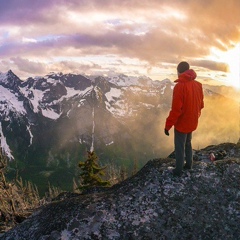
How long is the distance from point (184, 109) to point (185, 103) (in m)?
0.32

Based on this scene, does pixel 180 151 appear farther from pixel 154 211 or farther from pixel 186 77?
pixel 186 77

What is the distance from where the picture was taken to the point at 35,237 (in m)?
12.0

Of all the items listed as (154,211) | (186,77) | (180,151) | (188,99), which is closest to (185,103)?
(188,99)

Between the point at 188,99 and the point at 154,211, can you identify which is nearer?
the point at 154,211

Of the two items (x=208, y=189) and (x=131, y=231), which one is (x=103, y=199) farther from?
(x=208, y=189)

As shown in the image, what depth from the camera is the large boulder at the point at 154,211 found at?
38.3 ft

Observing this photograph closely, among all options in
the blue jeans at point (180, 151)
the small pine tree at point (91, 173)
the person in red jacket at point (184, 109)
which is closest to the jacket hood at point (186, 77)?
the person in red jacket at point (184, 109)

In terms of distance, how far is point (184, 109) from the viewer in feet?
45.7

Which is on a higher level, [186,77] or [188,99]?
[186,77]

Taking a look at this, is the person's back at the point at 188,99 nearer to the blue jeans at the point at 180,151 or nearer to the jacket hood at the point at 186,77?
the jacket hood at the point at 186,77

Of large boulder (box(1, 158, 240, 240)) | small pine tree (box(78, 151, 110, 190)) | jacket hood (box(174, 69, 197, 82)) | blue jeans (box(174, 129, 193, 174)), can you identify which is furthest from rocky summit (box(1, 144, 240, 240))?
small pine tree (box(78, 151, 110, 190))

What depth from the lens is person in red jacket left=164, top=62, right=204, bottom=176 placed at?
44.7ft

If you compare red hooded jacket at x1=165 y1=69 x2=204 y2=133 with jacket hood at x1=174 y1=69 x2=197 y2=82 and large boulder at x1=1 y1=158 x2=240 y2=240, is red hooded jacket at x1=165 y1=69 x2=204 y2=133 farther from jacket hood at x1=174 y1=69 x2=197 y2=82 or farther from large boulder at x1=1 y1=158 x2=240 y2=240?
large boulder at x1=1 y1=158 x2=240 y2=240

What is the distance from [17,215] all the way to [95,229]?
30.7ft
